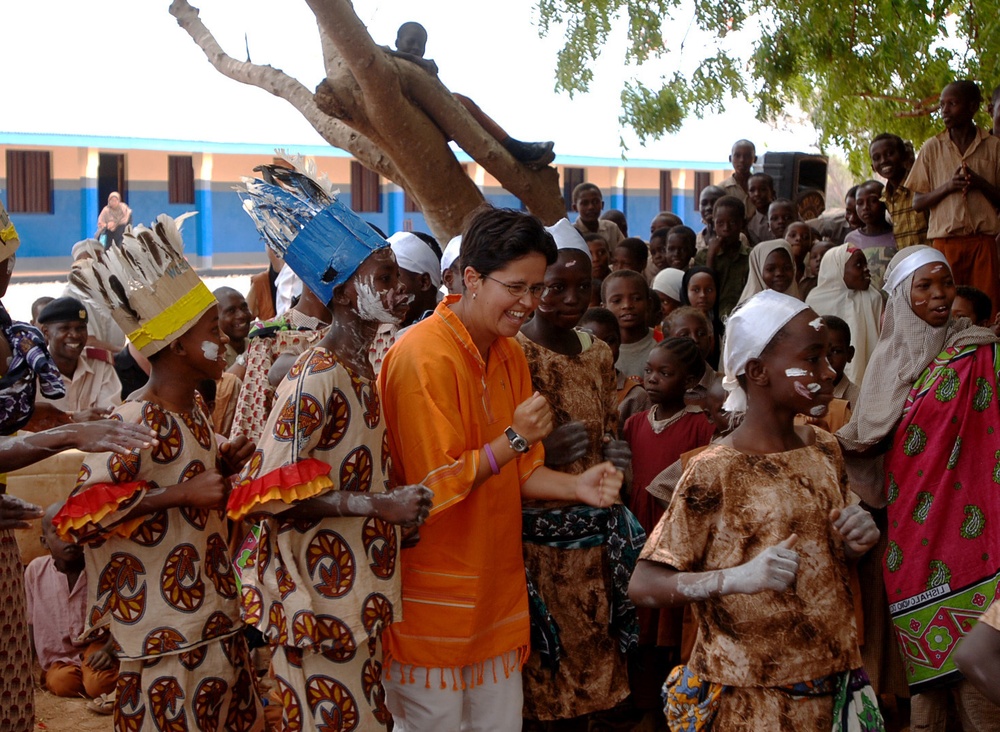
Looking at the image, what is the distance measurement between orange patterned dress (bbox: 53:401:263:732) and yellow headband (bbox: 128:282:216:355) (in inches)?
8.0

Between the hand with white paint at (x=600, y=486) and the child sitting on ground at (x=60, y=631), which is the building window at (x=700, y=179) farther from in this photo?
the hand with white paint at (x=600, y=486)

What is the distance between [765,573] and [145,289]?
6.61ft

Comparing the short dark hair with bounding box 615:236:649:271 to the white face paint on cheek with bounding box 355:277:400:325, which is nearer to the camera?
the white face paint on cheek with bounding box 355:277:400:325

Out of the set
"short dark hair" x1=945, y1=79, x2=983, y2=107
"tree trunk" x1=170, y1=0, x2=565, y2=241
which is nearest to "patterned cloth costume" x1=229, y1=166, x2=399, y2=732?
"tree trunk" x1=170, y1=0, x2=565, y2=241

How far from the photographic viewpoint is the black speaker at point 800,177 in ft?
41.9

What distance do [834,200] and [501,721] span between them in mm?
42607

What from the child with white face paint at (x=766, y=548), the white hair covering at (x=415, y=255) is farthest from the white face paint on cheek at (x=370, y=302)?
the white hair covering at (x=415, y=255)

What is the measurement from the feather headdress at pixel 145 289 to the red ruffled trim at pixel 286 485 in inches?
27.1

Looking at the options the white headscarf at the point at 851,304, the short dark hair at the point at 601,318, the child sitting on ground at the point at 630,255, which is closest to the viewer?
the short dark hair at the point at 601,318

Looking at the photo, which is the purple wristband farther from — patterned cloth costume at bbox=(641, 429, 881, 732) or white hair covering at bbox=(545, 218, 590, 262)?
white hair covering at bbox=(545, 218, 590, 262)

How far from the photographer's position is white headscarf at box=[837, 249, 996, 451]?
14.2ft

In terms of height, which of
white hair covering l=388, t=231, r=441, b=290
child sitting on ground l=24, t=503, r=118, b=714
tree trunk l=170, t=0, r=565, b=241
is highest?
tree trunk l=170, t=0, r=565, b=241

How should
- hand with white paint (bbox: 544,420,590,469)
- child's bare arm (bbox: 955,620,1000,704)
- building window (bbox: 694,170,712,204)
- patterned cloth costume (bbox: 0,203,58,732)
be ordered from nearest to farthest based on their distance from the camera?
1. child's bare arm (bbox: 955,620,1000,704)
2. patterned cloth costume (bbox: 0,203,58,732)
3. hand with white paint (bbox: 544,420,590,469)
4. building window (bbox: 694,170,712,204)

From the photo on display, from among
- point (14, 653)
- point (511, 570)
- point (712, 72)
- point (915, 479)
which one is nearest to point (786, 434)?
point (511, 570)
